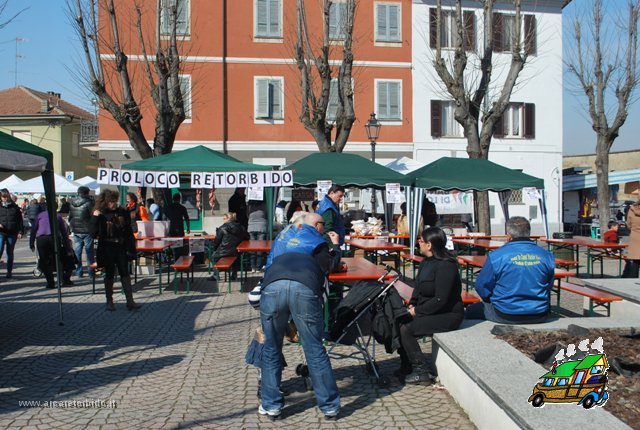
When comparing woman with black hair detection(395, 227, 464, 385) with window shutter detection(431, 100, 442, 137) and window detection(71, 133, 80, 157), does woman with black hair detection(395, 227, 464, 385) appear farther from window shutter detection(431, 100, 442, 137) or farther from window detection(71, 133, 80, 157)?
window detection(71, 133, 80, 157)

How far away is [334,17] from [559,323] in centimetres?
2238

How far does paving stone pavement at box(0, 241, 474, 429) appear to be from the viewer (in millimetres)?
5012

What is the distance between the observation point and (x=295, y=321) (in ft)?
15.9

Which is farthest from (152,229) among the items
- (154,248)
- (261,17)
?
(261,17)

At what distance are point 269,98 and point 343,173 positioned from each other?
12468 millimetres

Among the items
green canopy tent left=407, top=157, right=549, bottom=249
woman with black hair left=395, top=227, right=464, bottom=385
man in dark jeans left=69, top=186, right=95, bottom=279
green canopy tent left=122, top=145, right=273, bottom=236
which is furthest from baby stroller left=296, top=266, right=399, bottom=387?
green canopy tent left=407, top=157, right=549, bottom=249

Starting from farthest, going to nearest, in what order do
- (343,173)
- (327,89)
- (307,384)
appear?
1. (327,89)
2. (343,173)
3. (307,384)

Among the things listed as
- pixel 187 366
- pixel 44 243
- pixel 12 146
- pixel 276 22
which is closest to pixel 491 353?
pixel 187 366

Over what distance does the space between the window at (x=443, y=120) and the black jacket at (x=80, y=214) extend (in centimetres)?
1709

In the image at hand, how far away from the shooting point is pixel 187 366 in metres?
6.58

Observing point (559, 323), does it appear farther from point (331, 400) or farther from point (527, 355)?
point (331, 400)

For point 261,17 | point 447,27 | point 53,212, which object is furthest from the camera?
point 447,27

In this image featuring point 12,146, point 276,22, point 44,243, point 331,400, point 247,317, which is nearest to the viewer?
point 331,400

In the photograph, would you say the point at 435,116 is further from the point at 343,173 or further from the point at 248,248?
the point at 248,248
